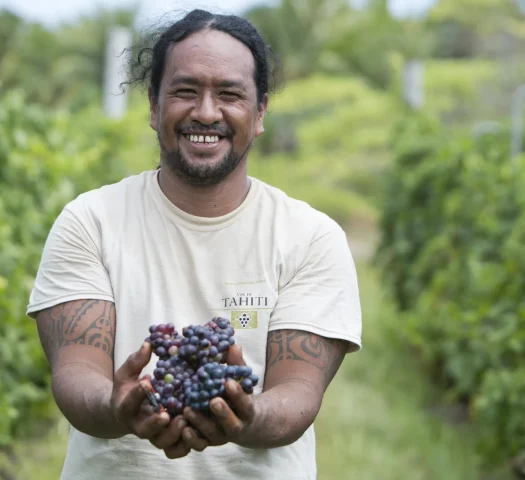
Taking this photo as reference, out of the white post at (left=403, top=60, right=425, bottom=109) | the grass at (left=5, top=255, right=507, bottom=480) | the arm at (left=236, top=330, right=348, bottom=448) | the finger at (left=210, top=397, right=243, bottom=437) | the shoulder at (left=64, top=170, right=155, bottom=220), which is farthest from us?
the white post at (left=403, top=60, right=425, bottom=109)

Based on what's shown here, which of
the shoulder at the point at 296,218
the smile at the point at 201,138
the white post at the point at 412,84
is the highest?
the white post at the point at 412,84

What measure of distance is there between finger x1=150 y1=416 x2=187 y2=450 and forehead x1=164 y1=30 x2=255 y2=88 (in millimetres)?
860

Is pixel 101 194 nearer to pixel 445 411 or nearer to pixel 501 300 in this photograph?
pixel 501 300

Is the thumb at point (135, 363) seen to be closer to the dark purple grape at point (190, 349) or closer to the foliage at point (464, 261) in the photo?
the dark purple grape at point (190, 349)

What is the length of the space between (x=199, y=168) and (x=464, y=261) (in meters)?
4.94

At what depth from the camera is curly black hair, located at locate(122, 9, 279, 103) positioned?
2598mm

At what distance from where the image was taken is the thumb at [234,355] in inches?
86.3

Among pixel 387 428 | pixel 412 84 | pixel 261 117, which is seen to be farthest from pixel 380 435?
pixel 412 84

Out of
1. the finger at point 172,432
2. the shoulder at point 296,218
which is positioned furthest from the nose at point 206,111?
the finger at point 172,432

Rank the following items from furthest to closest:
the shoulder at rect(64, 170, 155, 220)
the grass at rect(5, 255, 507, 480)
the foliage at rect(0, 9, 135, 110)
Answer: the foliage at rect(0, 9, 135, 110) < the grass at rect(5, 255, 507, 480) < the shoulder at rect(64, 170, 155, 220)

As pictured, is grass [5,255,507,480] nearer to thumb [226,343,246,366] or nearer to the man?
the man

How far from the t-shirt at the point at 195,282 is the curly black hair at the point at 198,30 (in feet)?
1.06

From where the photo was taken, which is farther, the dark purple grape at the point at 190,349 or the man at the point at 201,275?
the man at the point at 201,275

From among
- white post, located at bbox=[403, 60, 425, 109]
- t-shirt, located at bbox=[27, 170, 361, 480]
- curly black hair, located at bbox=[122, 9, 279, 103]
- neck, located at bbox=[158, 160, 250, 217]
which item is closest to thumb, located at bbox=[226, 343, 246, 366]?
t-shirt, located at bbox=[27, 170, 361, 480]
